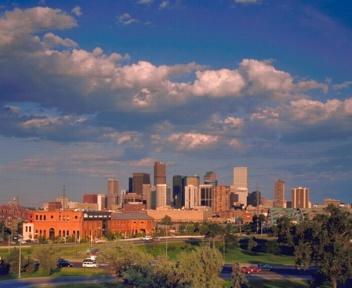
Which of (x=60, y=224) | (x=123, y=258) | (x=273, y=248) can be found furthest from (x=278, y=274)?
(x=60, y=224)

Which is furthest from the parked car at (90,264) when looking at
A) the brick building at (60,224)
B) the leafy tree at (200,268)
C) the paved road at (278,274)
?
the brick building at (60,224)

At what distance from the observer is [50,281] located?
241 feet

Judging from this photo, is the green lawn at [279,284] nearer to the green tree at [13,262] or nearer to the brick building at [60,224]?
the green tree at [13,262]

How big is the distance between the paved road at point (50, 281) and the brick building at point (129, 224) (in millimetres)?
102354

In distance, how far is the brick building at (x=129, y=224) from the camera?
183125mm

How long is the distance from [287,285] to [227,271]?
11.9 metres

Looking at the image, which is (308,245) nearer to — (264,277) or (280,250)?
(264,277)

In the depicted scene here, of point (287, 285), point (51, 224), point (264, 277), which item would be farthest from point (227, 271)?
point (51, 224)

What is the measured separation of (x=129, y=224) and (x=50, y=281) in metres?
118

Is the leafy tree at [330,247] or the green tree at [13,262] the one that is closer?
the leafy tree at [330,247]

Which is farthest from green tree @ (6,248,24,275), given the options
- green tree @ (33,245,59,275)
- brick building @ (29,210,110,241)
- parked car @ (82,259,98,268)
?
brick building @ (29,210,110,241)

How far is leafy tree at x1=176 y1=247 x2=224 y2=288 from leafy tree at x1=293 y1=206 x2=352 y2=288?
18411 mm

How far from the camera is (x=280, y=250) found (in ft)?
417

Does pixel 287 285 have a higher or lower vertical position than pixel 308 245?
lower
